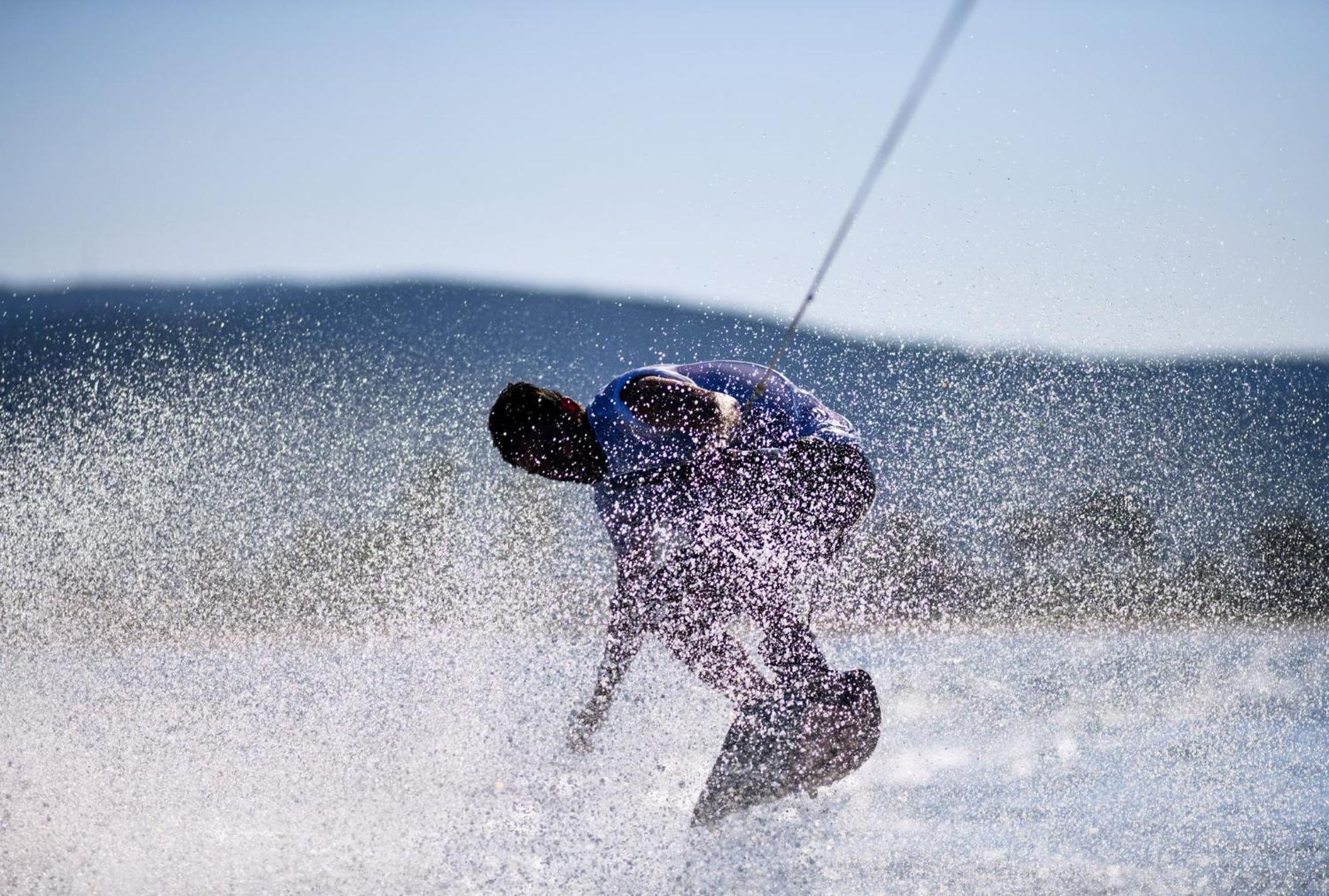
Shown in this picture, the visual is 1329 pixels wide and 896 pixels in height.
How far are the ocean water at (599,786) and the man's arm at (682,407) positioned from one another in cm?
85

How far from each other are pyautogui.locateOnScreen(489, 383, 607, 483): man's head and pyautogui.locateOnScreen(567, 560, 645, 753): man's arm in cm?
33

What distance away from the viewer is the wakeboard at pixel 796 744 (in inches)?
102

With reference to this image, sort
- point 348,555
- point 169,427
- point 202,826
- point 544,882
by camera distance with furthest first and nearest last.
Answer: point 169,427
point 348,555
point 202,826
point 544,882

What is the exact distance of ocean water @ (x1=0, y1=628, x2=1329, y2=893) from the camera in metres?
2.26

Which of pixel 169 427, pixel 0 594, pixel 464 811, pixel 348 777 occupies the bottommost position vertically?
pixel 169 427

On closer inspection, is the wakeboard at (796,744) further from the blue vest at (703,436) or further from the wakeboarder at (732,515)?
the blue vest at (703,436)

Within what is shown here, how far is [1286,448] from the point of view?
39.6 ft

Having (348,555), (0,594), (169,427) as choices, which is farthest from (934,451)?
(0,594)

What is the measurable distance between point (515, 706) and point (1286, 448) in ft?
35.6

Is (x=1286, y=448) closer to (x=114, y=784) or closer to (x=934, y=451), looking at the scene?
(x=934, y=451)

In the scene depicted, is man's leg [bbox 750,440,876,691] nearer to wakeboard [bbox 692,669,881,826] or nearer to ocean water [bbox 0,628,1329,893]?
wakeboard [bbox 692,669,881,826]

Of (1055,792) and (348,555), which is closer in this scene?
(1055,792)

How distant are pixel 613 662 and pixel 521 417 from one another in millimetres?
692

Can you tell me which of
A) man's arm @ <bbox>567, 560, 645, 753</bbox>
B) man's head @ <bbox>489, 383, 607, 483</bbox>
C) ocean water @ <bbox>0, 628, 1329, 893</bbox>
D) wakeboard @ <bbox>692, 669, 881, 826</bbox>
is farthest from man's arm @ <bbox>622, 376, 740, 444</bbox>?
ocean water @ <bbox>0, 628, 1329, 893</bbox>
